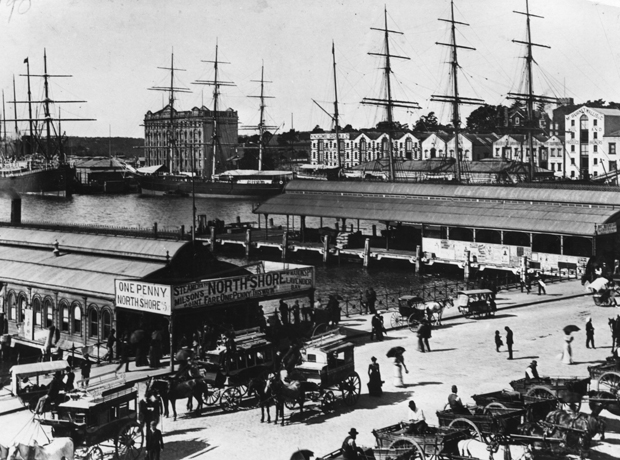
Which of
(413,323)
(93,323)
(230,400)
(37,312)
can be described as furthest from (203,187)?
(230,400)

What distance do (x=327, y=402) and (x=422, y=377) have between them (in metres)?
5.42

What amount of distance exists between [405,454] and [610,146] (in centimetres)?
10501

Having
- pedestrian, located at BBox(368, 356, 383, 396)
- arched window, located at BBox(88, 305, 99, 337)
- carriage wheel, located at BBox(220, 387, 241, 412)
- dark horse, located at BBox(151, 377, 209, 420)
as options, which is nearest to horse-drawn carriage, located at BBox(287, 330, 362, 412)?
pedestrian, located at BBox(368, 356, 383, 396)

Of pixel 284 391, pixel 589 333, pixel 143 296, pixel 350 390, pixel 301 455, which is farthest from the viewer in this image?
pixel 589 333

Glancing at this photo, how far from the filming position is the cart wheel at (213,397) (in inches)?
972

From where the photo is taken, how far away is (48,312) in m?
35.1

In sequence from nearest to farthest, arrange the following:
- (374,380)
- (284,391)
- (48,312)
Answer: (284,391)
(374,380)
(48,312)

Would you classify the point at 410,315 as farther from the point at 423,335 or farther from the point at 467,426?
the point at 467,426

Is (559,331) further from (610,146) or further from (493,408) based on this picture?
(610,146)

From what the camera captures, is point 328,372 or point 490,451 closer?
point 490,451

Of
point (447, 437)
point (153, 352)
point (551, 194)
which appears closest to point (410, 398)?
point (447, 437)

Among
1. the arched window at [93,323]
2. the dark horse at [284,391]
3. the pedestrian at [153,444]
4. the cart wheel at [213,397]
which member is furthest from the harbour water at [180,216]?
the pedestrian at [153,444]

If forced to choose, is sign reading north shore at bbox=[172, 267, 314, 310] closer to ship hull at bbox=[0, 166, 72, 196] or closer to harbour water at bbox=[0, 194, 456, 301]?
harbour water at bbox=[0, 194, 456, 301]

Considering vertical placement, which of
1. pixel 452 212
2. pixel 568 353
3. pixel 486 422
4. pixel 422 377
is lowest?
pixel 422 377
